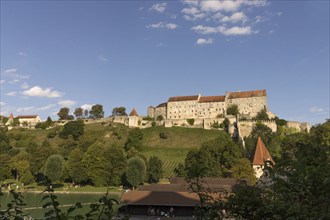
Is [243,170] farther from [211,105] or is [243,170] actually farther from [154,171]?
[211,105]

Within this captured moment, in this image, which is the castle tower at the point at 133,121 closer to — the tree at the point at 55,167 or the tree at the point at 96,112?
the tree at the point at 96,112

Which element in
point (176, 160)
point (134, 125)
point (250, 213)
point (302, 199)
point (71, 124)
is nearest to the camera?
point (302, 199)

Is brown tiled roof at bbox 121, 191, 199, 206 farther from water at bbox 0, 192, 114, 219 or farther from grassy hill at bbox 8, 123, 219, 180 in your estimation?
grassy hill at bbox 8, 123, 219, 180

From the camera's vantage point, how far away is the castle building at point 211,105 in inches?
4574

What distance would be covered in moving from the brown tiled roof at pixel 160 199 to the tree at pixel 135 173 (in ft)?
76.9

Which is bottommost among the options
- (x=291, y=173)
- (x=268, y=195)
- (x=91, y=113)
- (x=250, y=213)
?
(x=250, y=213)

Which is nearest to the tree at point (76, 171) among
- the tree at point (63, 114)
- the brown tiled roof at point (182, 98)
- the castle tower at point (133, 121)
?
the castle tower at point (133, 121)

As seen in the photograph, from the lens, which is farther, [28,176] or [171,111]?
[171,111]

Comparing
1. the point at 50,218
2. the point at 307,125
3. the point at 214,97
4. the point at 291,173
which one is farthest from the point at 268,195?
the point at 214,97

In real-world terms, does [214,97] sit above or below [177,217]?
above

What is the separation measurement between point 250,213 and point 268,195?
71 cm

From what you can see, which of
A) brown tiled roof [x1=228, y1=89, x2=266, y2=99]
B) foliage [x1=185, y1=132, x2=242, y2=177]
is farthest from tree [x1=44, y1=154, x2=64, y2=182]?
brown tiled roof [x1=228, y1=89, x2=266, y2=99]

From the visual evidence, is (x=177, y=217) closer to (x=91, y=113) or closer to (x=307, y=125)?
(x=307, y=125)

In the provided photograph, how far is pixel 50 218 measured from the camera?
195 inches
